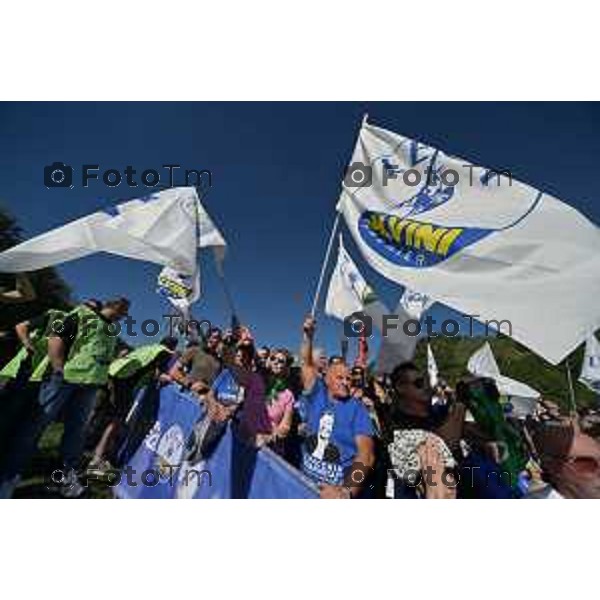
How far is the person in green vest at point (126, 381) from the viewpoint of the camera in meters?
4.62

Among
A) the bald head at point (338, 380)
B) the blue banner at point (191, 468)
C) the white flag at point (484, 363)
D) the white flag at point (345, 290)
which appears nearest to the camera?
the blue banner at point (191, 468)

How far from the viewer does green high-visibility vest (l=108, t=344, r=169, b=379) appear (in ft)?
15.4

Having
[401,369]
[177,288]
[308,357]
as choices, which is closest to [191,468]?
[308,357]

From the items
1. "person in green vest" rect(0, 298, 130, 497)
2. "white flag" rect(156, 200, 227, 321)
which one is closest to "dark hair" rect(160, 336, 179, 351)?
"white flag" rect(156, 200, 227, 321)

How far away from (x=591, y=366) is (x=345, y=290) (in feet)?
10.5

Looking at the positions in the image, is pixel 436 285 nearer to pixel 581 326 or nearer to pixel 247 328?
pixel 581 326

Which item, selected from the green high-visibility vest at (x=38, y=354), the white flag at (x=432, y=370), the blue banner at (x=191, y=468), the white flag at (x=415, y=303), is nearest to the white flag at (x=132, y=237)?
the green high-visibility vest at (x=38, y=354)

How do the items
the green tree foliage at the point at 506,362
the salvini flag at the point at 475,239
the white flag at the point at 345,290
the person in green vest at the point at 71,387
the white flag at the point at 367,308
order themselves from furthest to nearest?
1. the green tree foliage at the point at 506,362
2. the white flag at the point at 345,290
3. the white flag at the point at 367,308
4. the person in green vest at the point at 71,387
5. the salvini flag at the point at 475,239

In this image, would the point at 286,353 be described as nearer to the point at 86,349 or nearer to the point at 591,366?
the point at 86,349

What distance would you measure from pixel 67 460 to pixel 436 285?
2.65 metres

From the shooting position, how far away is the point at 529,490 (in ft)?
15.0

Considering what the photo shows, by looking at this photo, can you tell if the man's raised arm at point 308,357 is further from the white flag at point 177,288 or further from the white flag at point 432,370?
the white flag at point 432,370

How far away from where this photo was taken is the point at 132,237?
178 inches

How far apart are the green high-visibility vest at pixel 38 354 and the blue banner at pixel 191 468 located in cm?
76
